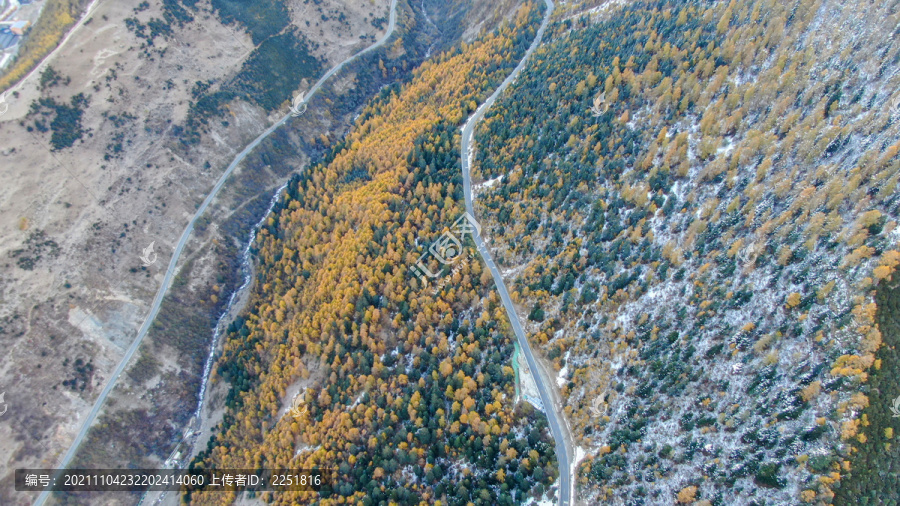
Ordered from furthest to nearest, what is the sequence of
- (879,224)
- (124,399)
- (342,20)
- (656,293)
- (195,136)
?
1. (342,20)
2. (195,136)
3. (124,399)
4. (656,293)
5. (879,224)

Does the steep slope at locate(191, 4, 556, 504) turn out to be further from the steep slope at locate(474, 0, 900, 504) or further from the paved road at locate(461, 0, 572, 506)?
the steep slope at locate(474, 0, 900, 504)

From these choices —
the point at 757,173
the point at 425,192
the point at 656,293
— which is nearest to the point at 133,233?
the point at 425,192

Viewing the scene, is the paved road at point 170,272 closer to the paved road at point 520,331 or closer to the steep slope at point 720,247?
the paved road at point 520,331

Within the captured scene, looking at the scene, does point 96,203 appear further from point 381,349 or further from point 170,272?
point 381,349

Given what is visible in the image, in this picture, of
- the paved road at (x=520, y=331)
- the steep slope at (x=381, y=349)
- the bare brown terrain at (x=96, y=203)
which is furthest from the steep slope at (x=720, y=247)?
the bare brown terrain at (x=96, y=203)

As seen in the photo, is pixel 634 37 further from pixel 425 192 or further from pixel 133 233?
pixel 133 233

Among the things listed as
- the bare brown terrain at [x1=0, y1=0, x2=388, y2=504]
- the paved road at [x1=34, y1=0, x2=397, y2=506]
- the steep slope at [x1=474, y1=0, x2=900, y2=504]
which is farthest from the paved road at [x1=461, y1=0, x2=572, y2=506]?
the bare brown terrain at [x1=0, y1=0, x2=388, y2=504]
